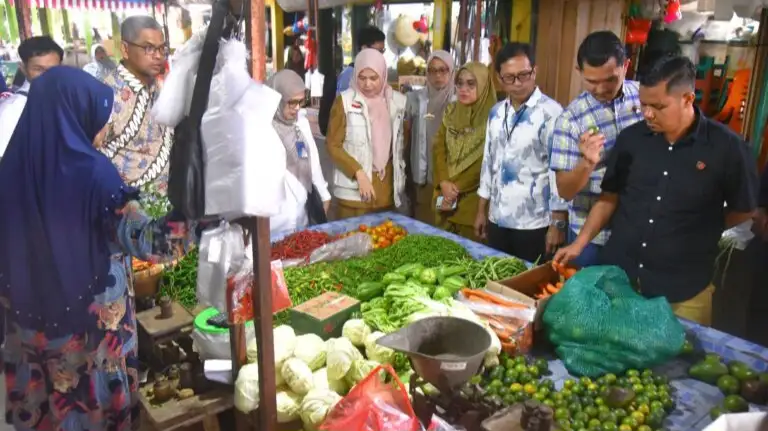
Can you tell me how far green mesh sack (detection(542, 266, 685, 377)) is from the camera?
237cm

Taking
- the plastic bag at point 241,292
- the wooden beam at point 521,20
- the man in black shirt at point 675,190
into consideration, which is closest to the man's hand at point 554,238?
the man in black shirt at point 675,190

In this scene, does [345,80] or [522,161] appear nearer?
[522,161]

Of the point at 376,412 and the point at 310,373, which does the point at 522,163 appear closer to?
the point at 310,373

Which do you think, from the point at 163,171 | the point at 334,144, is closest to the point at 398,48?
the point at 334,144

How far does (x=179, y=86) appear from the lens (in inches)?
69.2

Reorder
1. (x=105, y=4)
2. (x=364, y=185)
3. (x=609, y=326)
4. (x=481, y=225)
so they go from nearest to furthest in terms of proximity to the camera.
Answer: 1. (x=609, y=326)
2. (x=481, y=225)
3. (x=364, y=185)
4. (x=105, y=4)

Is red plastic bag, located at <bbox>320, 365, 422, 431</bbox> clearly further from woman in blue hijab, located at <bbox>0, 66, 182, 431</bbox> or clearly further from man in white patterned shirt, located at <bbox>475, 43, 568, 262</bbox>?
man in white patterned shirt, located at <bbox>475, 43, 568, 262</bbox>

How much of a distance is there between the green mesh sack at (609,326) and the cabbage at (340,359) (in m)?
0.88

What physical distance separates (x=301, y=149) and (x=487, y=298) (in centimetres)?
198

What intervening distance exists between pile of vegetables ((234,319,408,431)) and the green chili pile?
3.08 feet

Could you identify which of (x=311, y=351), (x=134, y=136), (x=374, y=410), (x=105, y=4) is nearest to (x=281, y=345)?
(x=311, y=351)

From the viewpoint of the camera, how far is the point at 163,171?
3.60 m

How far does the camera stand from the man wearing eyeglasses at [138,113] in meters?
3.41

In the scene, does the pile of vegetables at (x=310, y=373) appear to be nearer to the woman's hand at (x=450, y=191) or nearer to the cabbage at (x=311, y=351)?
the cabbage at (x=311, y=351)
